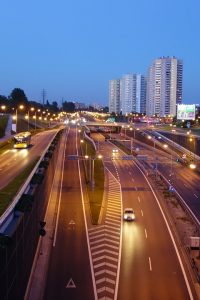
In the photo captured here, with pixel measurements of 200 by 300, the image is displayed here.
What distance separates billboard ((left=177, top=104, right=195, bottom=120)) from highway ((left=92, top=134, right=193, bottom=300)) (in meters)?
89.4

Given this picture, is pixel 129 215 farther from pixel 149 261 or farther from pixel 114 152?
pixel 114 152

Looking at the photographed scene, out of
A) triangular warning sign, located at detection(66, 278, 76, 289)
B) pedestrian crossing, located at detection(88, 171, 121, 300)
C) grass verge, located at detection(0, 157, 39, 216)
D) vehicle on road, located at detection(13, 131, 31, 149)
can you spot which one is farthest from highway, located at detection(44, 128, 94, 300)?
vehicle on road, located at detection(13, 131, 31, 149)

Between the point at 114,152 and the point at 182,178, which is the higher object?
the point at 114,152

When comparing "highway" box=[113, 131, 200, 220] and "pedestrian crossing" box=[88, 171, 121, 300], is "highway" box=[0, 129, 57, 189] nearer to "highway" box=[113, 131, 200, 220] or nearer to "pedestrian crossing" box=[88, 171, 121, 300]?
"pedestrian crossing" box=[88, 171, 121, 300]

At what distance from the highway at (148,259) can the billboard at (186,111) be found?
89395 millimetres

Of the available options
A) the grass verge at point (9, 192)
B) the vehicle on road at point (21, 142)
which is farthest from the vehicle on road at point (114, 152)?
the grass verge at point (9, 192)

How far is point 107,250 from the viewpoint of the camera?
131 ft

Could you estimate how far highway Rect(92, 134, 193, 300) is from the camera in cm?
3147

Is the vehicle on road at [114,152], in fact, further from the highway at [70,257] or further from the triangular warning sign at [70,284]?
the triangular warning sign at [70,284]

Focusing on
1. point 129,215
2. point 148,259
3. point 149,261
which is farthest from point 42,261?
point 129,215

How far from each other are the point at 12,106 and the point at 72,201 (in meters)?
139

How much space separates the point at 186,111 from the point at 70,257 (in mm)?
115579

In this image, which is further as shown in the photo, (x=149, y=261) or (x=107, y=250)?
(x=107, y=250)

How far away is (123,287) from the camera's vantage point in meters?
31.9
